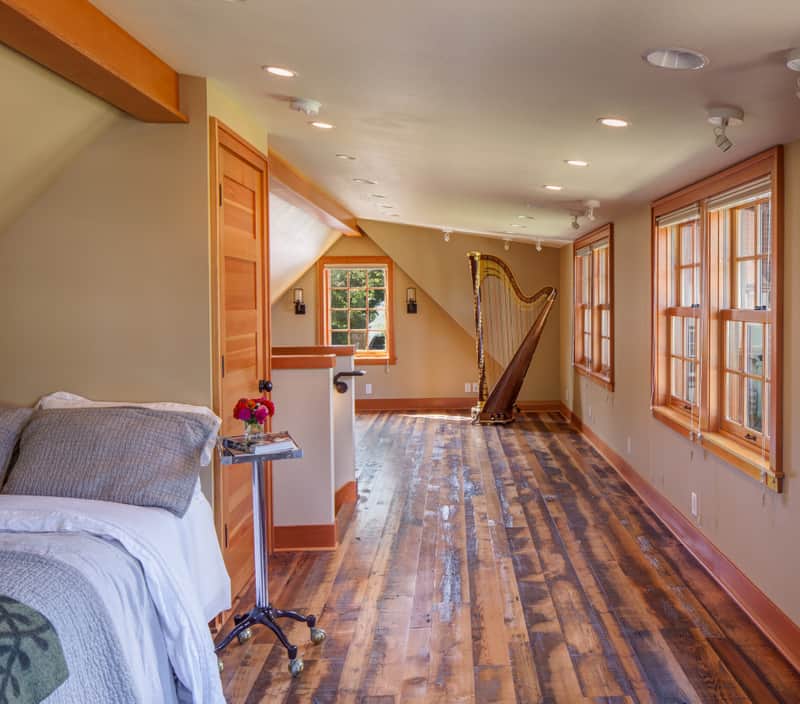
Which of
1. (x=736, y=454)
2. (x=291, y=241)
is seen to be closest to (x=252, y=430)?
(x=736, y=454)

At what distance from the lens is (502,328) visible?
9656 millimetres

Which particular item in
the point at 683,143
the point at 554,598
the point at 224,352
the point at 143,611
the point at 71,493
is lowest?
the point at 554,598

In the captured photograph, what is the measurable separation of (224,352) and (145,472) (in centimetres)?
92

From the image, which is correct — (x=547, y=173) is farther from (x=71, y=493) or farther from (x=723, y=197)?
(x=71, y=493)

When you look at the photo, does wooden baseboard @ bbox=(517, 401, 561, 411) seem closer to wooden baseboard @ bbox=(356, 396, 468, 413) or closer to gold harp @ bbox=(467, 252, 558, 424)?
gold harp @ bbox=(467, 252, 558, 424)

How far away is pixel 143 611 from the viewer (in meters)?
2.33

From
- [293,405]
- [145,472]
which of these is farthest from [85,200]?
[293,405]

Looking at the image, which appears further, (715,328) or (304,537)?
(304,537)

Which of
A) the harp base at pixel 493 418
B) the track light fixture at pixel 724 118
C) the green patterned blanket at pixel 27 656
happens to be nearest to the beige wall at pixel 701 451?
the track light fixture at pixel 724 118

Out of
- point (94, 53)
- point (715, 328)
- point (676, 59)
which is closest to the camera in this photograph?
point (676, 59)

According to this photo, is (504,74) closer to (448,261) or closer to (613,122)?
(613,122)

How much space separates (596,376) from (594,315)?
0.63 meters

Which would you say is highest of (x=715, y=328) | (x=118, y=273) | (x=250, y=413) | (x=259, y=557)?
(x=118, y=273)

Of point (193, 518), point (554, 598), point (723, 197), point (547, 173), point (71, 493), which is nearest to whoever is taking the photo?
point (71, 493)
